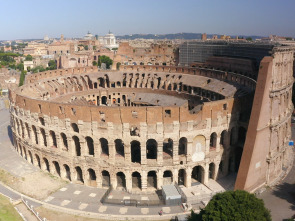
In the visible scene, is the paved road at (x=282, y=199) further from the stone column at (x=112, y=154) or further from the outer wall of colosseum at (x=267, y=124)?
the stone column at (x=112, y=154)

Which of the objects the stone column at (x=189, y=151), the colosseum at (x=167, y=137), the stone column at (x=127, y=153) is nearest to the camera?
the colosseum at (x=167, y=137)

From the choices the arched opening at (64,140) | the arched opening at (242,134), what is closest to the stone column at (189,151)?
the arched opening at (242,134)

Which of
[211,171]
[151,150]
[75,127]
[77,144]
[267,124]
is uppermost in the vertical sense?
[267,124]

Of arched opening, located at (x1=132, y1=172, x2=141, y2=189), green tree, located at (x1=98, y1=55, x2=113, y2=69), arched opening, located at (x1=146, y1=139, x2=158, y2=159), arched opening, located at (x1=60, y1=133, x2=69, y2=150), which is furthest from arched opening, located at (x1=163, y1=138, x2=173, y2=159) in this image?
green tree, located at (x1=98, y1=55, x2=113, y2=69)

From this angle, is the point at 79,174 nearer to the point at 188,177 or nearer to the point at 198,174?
the point at 188,177

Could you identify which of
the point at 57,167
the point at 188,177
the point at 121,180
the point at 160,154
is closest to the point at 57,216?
the point at 121,180

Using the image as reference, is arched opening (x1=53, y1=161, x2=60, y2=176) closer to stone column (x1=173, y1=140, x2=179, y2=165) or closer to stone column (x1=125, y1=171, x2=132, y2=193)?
stone column (x1=125, y1=171, x2=132, y2=193)

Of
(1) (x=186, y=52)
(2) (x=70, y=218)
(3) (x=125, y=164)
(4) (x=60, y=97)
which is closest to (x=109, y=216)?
(2) (x=70, y=218)
